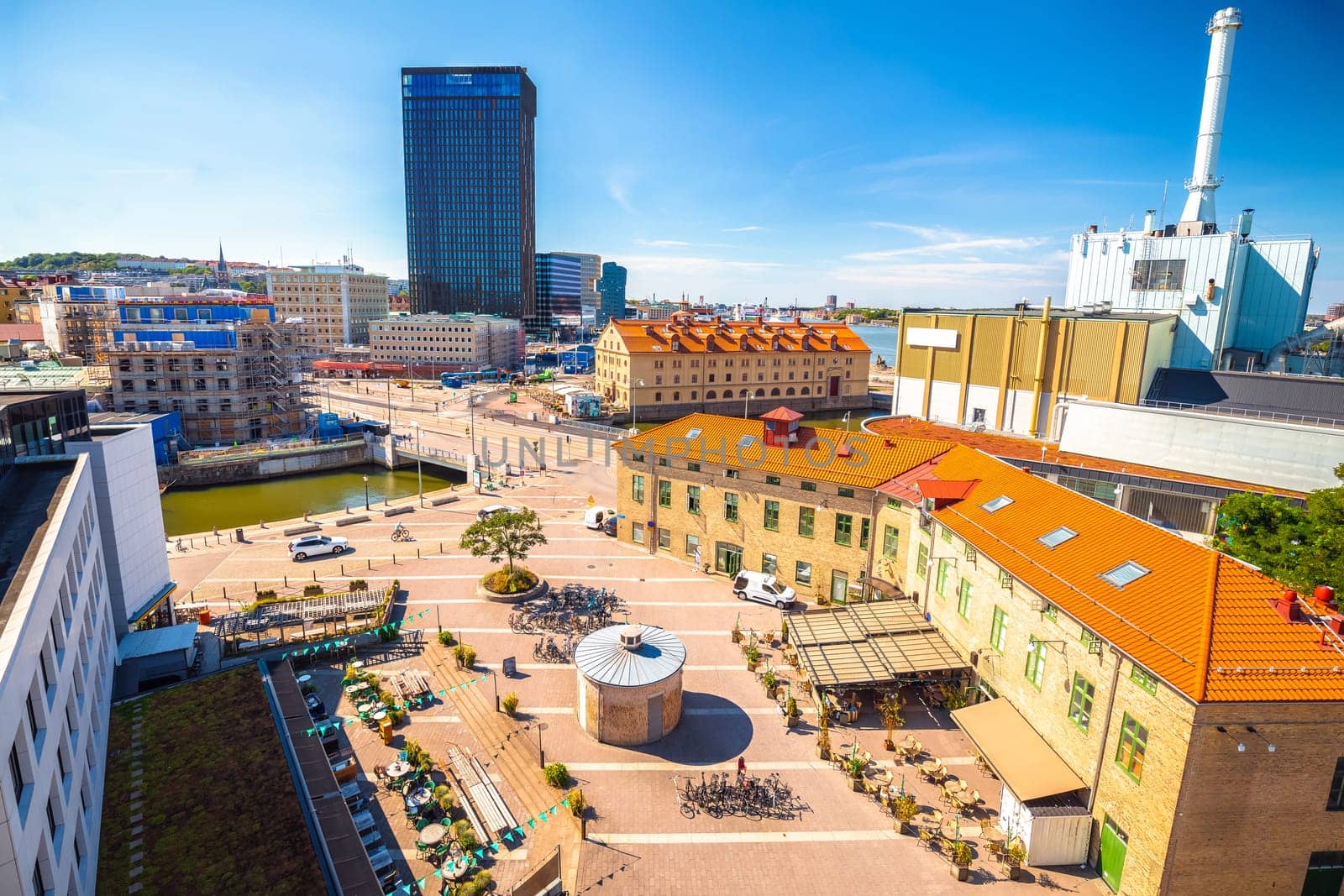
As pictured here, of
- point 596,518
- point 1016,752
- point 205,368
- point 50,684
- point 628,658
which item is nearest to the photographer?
point 50,684

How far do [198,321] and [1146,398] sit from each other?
97.3 m

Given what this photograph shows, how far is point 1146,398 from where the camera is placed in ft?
190

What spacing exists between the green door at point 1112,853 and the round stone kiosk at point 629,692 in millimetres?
12940

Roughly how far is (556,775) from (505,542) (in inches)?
607

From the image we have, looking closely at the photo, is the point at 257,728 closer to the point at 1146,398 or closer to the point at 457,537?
the point at 457,537

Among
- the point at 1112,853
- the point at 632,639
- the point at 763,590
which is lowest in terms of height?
the point at 1112,853

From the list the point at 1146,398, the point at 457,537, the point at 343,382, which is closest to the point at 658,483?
the point at 457,537

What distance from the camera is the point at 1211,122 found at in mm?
63125

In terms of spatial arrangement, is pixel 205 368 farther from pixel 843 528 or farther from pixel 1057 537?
pixel 1057 537

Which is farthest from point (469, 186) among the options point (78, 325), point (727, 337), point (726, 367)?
point (726, 367)

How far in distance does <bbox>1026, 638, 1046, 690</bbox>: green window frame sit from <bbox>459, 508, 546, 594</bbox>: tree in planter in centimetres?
2237

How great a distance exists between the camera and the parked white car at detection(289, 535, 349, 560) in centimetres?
3978

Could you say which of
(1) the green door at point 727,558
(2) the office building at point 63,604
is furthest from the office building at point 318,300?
(1) the green door at point 727,558

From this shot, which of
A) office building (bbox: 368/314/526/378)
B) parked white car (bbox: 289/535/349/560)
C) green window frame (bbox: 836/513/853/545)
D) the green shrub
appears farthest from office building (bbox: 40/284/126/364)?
green window frame (bbox: 836/513/853/545)
